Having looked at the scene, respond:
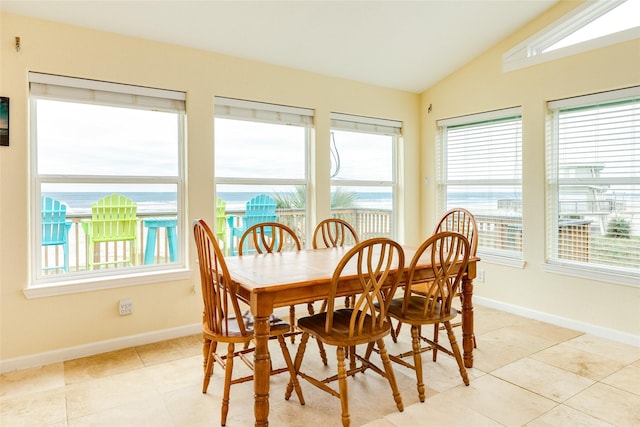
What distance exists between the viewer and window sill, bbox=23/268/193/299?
273cm

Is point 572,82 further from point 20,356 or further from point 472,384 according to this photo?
point 20,356

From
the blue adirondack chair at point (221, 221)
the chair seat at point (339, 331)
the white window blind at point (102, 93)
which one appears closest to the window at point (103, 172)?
the white window blind at point (102, 93)

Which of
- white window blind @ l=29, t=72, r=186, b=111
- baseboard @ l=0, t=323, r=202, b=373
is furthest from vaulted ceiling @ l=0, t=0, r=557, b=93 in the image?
baseboard @ l=0, t=323, r=202, b=373

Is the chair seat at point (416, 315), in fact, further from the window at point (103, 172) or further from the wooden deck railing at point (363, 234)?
the window at point (103, 172)

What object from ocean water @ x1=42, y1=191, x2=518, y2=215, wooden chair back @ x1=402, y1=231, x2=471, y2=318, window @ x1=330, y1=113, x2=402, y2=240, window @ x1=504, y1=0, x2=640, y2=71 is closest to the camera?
wooden chair back @ x1=402, y1=231, x2=471, y2=318

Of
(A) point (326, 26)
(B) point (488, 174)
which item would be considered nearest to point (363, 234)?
(B) point (488, 174)

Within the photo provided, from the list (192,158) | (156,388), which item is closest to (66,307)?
(156,388)

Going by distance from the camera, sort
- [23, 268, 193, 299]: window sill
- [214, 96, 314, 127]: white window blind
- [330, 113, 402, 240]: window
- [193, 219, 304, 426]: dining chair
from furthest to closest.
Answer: [330, 113, 402, 240]: window → [214, 96, 314, 127]: white window blind → [23, 268, 193, 299]: window sill → [193, 219, 304, 426]: dining chair

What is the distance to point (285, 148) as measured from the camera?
12.6 ft

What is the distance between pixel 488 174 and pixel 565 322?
1543 millimetres

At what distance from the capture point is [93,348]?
9.50 ft

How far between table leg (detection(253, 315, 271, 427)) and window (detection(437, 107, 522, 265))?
9.47 feet

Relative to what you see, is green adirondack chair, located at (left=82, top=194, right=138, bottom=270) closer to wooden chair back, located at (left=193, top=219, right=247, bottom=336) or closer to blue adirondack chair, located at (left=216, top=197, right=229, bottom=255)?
blue adirondack chair, located at (left=216, top=197, right=229, bottom=255)

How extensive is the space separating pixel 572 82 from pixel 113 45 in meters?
3.62
